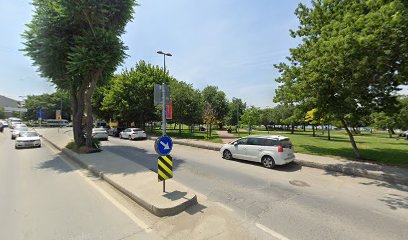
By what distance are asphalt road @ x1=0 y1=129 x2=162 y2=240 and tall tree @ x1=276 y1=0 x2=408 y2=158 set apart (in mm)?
9568

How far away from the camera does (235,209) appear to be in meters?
5.20

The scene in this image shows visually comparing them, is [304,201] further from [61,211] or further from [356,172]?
[61,211]

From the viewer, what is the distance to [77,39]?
12047 mm

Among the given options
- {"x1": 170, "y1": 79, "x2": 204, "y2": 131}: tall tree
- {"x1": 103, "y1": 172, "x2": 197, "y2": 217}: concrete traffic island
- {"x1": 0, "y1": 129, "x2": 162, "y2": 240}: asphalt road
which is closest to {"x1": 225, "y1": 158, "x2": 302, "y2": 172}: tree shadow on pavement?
{"x1": 103, "y1": 172, "x2": 197, "y2": 217}: concrete traffic island

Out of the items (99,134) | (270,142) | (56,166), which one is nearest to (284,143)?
(270,142)

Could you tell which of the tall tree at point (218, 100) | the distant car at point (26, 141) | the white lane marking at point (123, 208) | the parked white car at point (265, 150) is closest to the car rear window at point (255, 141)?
the parked white car at point (265, 150)

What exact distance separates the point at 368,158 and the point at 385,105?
10.3 feet

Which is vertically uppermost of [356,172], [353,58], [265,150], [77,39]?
[77,39]

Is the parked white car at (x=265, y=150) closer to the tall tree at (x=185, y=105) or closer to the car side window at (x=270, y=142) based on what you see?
the car side window at (x=270, y=142)

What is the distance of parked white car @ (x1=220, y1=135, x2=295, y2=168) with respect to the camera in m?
9.62

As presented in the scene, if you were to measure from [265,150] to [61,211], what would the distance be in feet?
27.6

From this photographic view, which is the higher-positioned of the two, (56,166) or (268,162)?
(268,162)

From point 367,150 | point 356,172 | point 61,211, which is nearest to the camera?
point 61,211

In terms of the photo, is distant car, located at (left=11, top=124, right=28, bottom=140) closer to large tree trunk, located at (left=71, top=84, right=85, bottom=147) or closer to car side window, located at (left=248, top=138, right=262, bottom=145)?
large tree trunk, located at (left=71, top=84, right=85, bottom=147)
